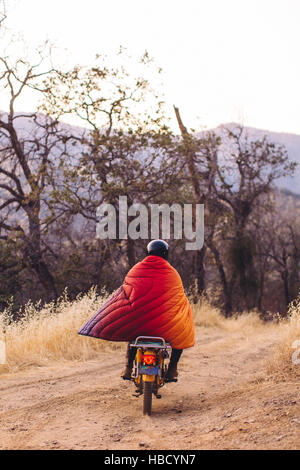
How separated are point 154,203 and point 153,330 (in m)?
10.4

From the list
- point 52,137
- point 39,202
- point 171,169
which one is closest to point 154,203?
point 171,169

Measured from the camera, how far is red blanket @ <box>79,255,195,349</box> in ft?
17.5

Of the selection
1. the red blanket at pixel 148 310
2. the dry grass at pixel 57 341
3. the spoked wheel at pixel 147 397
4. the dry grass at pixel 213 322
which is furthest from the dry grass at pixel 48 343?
the dry grass at pixel 213 322

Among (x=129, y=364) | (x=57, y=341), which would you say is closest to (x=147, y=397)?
(x=129, y=364)

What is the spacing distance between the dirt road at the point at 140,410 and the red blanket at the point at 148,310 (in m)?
0.76

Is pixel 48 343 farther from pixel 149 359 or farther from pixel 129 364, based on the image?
pixel 149 359

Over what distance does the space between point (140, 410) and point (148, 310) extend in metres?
1.03

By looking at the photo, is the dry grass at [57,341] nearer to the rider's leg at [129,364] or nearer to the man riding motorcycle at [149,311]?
the man riding motorcycle at [149,311]

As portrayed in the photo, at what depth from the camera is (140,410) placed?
5445 millimetres

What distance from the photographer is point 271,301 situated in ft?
97.7

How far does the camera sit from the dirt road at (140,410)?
4.21 m

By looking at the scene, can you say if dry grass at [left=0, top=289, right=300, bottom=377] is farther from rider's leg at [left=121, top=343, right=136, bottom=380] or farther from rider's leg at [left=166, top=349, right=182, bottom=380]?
rider's leg at [left=121, top=343, right=136, bottom=380]
